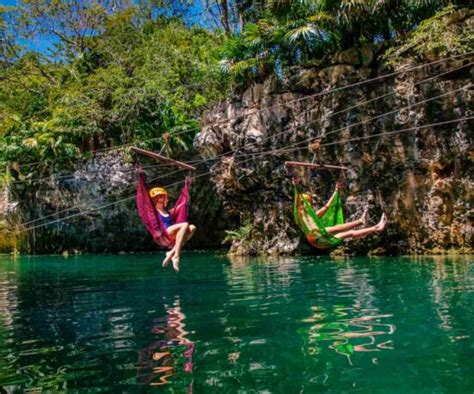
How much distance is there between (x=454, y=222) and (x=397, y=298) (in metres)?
9.68

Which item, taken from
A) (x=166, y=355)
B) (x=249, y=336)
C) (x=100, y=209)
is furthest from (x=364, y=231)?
(x=100, y=209)

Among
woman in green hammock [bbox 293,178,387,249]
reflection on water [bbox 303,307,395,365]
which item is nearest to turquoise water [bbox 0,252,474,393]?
reflection on water [bbox 303,307,395,365]

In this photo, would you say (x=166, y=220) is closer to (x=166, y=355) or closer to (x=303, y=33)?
(x=166, y=355)

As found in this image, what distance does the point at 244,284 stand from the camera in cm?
1081

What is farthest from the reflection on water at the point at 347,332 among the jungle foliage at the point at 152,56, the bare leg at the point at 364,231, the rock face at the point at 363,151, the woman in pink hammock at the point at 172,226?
the jungle foliage at the point at 152,56

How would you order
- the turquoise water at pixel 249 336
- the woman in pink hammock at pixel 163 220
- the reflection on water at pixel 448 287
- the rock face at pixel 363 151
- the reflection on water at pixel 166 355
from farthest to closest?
the rock face at pixel 363 151, the woman in pink hammock at pixel 163 220, the reflection on water at pixel 448 287, the reflection on water at pixel 166 355, the turquoise water at pixel 249 336

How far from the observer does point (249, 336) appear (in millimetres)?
5676

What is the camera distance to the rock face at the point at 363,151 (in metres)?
16.3

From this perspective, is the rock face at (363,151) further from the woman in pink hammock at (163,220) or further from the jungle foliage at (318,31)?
the woman in pink hammock at (163,220)

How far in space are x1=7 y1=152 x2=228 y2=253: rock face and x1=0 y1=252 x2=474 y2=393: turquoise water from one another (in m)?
15.1

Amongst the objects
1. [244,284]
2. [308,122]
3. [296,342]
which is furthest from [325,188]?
[296,342]

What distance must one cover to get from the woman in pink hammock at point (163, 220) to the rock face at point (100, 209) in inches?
647

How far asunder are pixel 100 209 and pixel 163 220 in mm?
18860

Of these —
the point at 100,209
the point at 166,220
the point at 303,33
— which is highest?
the point at 303,33
